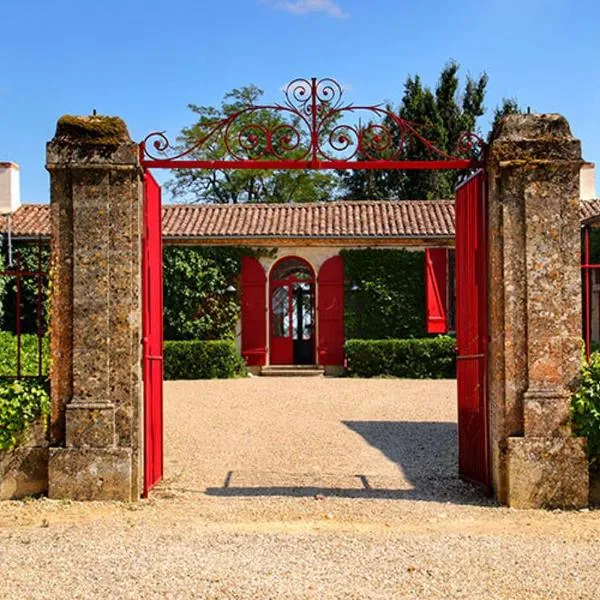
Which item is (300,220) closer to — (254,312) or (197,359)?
(254,312)

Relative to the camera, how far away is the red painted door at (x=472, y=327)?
6.36m

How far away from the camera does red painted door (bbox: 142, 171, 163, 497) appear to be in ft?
20.5

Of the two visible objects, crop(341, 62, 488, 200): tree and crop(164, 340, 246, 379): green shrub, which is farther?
crop(341, 62, 488, 200): tree

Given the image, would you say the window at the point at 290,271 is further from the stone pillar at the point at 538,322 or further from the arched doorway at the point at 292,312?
the stone pillar at the point at 538,322

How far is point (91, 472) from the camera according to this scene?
5988 mm

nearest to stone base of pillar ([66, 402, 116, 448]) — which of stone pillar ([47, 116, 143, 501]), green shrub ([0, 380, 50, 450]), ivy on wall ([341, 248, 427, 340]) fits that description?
stone pillar ([47, 116, 143, 501])

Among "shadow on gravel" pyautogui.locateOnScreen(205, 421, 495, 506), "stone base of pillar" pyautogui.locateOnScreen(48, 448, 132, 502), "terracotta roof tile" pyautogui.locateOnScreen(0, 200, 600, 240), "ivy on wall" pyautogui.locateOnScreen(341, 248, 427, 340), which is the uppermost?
"terracotta roof tile" pyautogui.locateOnScreen(0, 200, 600, 240)

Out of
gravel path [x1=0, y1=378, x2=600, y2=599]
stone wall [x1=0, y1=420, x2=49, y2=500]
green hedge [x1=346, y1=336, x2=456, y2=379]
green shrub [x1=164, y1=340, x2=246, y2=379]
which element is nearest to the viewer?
gravel path [x1=0, y1=378, x2=600, y2=599]

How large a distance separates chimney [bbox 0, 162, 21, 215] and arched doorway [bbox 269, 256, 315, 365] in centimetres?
696

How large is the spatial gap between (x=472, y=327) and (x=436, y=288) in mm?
12261

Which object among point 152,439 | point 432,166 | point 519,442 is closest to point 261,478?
point 152,439

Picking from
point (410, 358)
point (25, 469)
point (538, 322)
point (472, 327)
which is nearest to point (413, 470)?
point (472, 327)

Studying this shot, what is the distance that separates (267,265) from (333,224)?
1889 millimetres

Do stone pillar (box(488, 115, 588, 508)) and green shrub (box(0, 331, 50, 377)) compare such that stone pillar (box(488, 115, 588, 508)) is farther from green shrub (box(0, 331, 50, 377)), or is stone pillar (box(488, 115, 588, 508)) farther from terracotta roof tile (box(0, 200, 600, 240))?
terracotta roof tile (box(0, 200, 600, 240))
